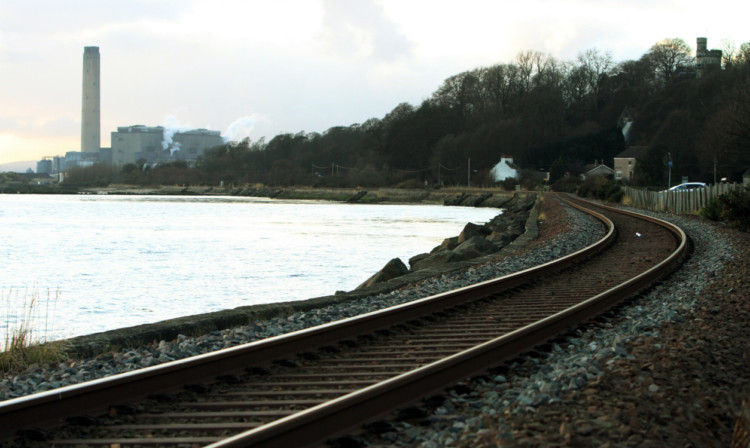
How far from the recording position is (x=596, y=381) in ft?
19.0

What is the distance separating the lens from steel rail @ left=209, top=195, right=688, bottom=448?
4238 mm

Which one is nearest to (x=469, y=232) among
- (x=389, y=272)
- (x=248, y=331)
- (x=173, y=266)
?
(x=173, y=266)

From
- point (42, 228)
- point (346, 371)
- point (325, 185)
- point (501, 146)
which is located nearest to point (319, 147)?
point (325, 185)

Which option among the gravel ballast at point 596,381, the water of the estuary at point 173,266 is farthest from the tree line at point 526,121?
the gravel ballast at point 596,381

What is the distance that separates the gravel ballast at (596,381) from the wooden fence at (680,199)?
22.9 metres

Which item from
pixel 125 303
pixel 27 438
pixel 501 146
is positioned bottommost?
pixel 125 303

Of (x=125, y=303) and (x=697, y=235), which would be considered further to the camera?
(x=697, y=235)

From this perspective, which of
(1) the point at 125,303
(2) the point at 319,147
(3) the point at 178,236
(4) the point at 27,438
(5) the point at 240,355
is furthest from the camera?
(2) the point at 319,147

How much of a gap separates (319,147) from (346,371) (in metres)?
160

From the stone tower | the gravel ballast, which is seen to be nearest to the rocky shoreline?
the stone tower

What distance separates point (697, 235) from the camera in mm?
23531

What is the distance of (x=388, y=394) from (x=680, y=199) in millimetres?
38623

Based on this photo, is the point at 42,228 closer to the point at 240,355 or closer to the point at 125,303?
the point at 125,303

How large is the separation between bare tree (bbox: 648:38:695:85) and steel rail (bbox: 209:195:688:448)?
11683 centimetres
